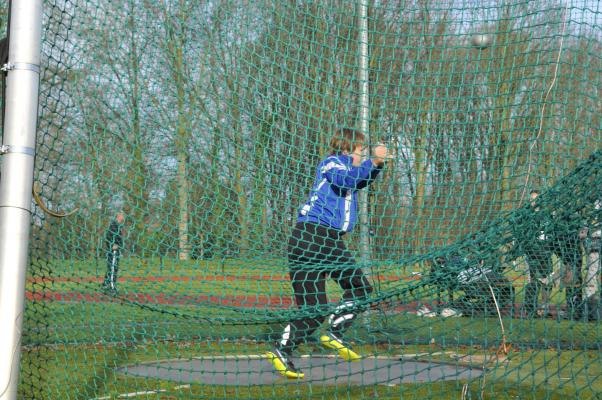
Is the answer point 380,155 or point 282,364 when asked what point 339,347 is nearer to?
point 282,364

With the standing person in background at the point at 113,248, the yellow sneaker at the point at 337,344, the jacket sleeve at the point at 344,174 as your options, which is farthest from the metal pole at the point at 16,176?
the yellow sneaker at the point at 337,344

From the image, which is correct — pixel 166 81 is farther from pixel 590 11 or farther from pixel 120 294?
pixel 590 11

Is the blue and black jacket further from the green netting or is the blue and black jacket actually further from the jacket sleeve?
the green netting

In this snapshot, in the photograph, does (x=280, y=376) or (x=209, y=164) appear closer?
(x=209, y=164)

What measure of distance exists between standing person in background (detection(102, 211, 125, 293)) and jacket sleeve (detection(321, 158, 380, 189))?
45.8 inches

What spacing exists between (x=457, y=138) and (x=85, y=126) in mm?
1886

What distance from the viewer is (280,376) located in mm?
5297

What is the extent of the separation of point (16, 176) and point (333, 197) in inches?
75.5

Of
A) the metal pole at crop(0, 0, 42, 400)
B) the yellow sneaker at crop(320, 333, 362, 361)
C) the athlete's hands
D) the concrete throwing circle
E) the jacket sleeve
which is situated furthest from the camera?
the concrete throwing circle

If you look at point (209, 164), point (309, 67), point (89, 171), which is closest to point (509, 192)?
point (309, 67)

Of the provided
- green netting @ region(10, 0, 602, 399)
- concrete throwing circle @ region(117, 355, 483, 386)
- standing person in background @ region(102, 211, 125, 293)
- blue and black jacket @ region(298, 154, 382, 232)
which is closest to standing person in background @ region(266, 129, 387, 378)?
blue and black jacket @ region(298, 154, 382, 232)

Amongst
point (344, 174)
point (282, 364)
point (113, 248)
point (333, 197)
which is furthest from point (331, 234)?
point (113, 248)

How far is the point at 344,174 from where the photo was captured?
4230 millimetres

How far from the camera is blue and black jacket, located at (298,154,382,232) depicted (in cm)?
425
